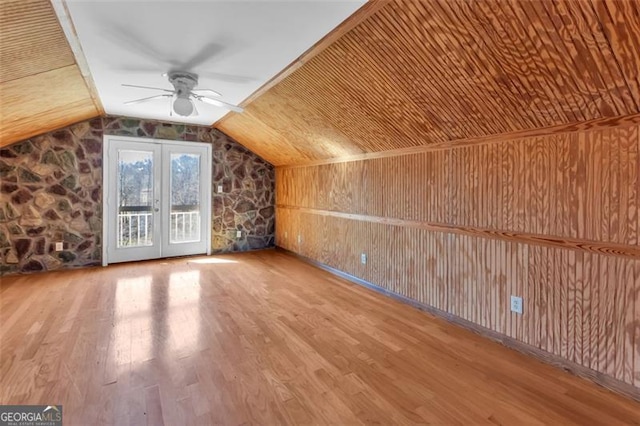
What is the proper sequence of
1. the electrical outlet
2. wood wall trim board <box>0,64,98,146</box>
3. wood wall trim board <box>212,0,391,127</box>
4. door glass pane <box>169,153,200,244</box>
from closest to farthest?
wood wall trim board <box>212,0,391,127</box> → the electrical outlet → wood wall trim board <box>0,64,98,146</box> → door glass pane <box>169,153,200,244</box>

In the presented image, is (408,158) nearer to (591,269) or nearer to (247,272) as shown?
(591,269)

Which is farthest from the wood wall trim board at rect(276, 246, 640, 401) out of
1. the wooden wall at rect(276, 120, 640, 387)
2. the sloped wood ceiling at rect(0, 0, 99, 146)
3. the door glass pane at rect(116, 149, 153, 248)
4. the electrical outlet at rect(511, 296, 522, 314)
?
the door glass pane at rect(116, 149, 153, 248)

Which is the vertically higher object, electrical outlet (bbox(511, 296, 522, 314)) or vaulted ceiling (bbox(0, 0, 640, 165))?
vaulted ceiling (bbox(0, 0, 640, 165))

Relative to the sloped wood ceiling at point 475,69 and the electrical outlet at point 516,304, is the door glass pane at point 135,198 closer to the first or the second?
the sloped wood ceiling at point 475,69

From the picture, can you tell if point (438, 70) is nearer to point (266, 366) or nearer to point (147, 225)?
point (266, 366)

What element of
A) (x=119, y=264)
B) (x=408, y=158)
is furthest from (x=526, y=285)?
(x=119, y=264)

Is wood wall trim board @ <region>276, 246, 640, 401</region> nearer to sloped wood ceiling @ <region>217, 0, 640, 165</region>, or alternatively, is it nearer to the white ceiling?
sloped wood ceiling @ <region>217, 0, 640, 165</region>

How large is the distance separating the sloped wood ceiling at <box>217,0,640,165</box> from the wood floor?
1.92 metres

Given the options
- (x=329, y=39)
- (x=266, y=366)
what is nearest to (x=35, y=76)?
(x=329, y=39)

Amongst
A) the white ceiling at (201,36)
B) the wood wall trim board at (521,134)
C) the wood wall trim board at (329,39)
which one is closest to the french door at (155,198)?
the white ceiling at (201,36)

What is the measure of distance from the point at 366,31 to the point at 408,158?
5.33ft

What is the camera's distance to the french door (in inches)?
209

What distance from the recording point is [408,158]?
11.9 ft

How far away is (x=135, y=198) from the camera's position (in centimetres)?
549
